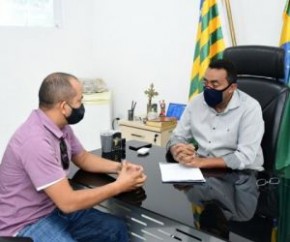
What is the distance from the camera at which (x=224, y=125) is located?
198cm

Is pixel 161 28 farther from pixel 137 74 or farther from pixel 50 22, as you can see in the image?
pixel 50 22

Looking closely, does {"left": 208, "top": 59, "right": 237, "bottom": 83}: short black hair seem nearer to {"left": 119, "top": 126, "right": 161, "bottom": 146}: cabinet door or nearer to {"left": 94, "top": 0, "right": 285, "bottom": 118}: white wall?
{"left": 94, "top": 0, "right": 285, "bottom": 118}: white wall

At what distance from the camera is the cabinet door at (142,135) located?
327cm

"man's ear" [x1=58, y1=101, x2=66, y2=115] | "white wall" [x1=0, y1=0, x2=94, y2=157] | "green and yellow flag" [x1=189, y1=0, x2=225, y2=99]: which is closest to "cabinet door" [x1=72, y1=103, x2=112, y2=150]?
"white wall" [x1=0, y1=0, x2=94, y2=157]

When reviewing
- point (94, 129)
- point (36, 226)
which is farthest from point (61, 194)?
point (94, 129)

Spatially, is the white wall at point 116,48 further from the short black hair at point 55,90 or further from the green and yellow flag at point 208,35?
the short black hair at point 55,90

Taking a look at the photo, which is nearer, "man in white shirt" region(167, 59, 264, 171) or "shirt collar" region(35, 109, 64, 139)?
"shirt collar" region(35, 109, 64, 139)

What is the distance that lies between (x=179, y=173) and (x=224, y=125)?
0.53 meters

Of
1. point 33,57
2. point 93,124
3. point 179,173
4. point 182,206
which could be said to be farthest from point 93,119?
point 182,206

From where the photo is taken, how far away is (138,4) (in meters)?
3.87

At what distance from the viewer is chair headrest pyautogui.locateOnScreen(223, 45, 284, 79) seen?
76.6 inches

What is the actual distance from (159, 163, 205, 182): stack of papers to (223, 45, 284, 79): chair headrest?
0.78 metres

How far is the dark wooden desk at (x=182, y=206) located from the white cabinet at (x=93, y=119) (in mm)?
2160

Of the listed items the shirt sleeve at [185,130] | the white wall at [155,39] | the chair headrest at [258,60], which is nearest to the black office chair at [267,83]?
the chair headrest at [258,60]
